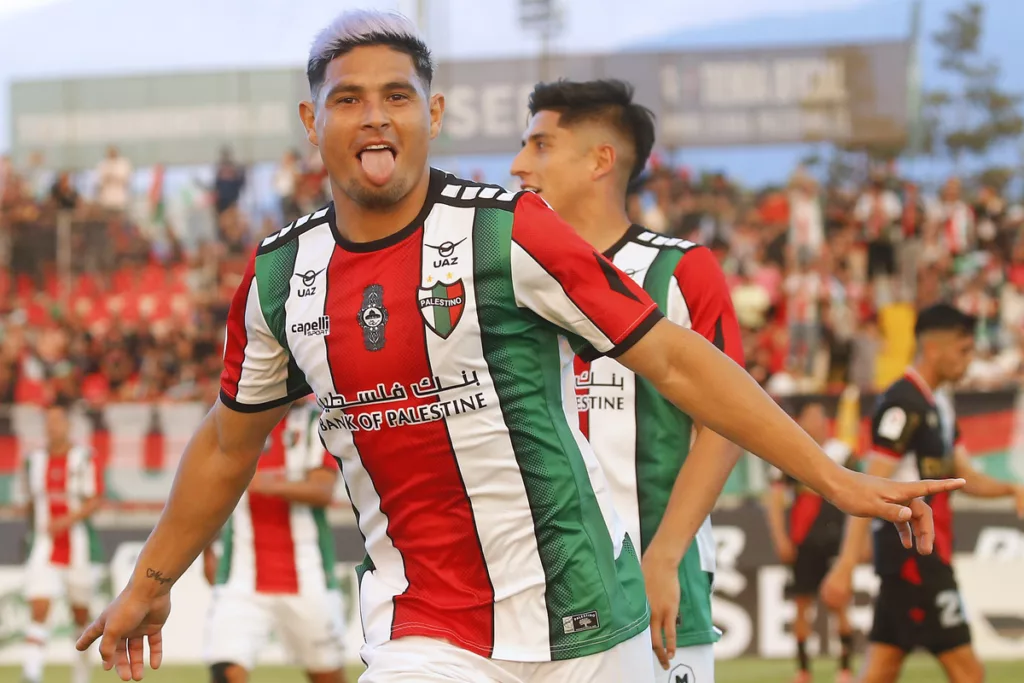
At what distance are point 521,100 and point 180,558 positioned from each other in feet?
60.7

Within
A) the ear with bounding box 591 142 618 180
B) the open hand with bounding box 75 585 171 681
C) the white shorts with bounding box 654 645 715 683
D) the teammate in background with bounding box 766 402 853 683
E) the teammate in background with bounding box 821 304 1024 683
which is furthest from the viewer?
the teammate in background with bounding box 766 402 853 683

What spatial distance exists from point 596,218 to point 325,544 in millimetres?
3809

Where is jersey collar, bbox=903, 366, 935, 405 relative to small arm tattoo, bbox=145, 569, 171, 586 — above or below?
below

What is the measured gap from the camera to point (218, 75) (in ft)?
76.6

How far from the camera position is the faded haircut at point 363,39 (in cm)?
351

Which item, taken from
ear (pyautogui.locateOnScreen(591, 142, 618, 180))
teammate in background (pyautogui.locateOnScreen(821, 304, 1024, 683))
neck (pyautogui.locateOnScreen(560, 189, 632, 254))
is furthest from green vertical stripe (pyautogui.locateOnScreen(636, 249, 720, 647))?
teammate in background (pyautogui.locateOnScreen(821, 304, 1024, 683))

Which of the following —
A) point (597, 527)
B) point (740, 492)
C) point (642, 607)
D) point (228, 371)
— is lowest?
point (740, 492)

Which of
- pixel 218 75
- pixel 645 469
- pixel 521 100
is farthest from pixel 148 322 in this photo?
pixel 645 469

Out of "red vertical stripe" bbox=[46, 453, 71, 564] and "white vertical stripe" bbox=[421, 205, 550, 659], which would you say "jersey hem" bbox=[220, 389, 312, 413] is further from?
"red vertical stripe" bbox=[46, 453, 71, 564]

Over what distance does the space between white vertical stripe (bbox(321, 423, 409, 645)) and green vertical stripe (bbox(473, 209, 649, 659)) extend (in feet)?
1.24

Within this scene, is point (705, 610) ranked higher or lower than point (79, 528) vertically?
higher

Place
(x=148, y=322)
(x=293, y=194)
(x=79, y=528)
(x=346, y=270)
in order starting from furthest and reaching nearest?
(x=293, y=194), (x=148, y=322), (x=79, y=528), (x=346, y=270)

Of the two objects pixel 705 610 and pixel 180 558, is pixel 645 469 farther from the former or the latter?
pixel 180 558

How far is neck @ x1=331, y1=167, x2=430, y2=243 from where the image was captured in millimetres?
3504
